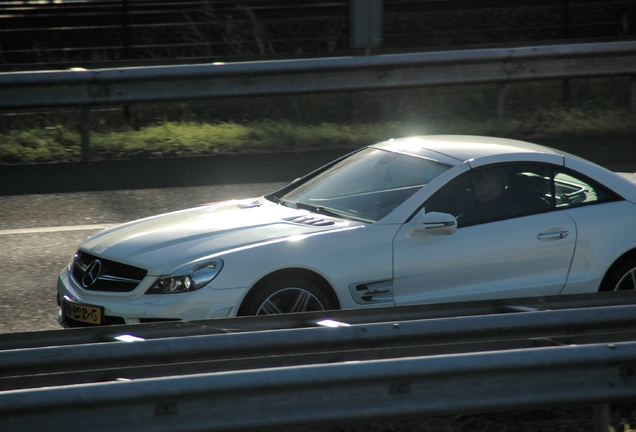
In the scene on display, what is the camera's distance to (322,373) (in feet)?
11.2

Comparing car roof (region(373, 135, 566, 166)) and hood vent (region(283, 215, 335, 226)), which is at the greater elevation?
car roof (region(373, 135, 566, 166))

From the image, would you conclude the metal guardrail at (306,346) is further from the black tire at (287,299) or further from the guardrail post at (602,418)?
the black tire at (287,299)

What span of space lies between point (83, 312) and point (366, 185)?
2052 mm

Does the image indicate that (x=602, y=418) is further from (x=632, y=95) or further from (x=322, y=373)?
(x=632, y=95)

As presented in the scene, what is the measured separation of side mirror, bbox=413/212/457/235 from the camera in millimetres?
5332

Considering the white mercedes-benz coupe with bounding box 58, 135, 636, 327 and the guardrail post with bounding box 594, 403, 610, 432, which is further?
the white mercedes-benz coupe with bounding box 58, 135, 636, 327

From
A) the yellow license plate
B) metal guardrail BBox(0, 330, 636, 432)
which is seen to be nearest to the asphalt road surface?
the yellow license plate

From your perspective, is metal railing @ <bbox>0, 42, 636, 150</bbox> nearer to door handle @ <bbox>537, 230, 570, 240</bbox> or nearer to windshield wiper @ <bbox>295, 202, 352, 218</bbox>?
windshield wiper @ <bbox>295, 202, 352, 218</bbox>

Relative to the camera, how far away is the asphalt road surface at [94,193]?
273 inches

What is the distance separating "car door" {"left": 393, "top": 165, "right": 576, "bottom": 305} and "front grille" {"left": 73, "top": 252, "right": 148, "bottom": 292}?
1.53 metres

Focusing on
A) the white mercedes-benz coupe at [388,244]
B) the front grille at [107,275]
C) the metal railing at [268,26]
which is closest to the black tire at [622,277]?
Answer: the white mercedes-benz coupe at [388,244]

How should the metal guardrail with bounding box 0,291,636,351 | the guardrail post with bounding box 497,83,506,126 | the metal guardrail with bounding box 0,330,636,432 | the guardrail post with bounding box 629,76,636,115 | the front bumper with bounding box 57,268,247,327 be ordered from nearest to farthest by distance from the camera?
1. the metal guardrail with bounding box 0,330,636,432
2. the metal guardrail with bounding box 0,291,636,351
3. the front bumper with bounding box 57,268,247,327
4. the guardrail post with bounding box 497,83,506,126
5. the guardrail post with bounding box 629,76,636,115

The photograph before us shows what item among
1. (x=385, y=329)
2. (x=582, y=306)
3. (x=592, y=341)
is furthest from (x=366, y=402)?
(x=582, y=306)

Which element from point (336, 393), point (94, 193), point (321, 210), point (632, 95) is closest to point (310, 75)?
point (94, 193)
